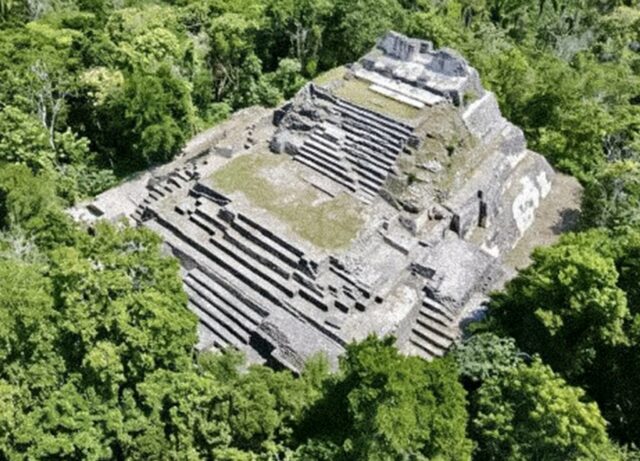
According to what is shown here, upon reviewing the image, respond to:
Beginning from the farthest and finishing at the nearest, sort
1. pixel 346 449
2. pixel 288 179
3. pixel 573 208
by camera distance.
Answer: pixel 573 208 < pixel 288 179 < pixel 346 449

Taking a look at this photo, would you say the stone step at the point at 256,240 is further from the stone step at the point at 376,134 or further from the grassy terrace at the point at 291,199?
the stone step at the point at 376,134

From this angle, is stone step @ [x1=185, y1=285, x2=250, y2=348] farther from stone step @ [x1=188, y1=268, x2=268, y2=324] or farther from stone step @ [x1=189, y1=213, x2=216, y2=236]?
stone step @ [x1=189, y1=213, x2=216, y2=236]

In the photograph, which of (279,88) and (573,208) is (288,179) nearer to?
(279,88)

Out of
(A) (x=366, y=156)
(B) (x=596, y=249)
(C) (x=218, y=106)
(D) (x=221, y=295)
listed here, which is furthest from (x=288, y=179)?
(B) (x=596, y=249)

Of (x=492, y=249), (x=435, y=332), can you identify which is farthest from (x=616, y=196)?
(x=435, y=332)

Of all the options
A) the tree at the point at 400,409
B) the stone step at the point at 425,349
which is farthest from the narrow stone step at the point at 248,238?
the tree at the point at 400,409

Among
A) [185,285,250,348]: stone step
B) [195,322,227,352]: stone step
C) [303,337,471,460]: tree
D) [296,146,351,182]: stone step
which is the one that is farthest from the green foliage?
[296,146,351,182]: stone step
